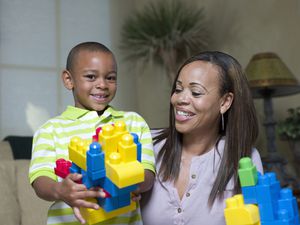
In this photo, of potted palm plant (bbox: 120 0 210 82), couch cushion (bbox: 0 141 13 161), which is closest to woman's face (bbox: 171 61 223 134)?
couch cushion (bbox: 0 141 13 161)

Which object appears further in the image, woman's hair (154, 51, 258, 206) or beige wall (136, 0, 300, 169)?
beige wall (136, 0, 300, 169)

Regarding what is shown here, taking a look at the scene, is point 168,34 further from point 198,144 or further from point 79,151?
point 79,151

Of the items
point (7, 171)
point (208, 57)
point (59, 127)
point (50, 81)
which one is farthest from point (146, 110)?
point (59, 127)

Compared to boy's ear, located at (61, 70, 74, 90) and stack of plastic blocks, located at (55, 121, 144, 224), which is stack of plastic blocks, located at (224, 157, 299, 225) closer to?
stack of plastic blocks, located at (55, 121, 144, 224)

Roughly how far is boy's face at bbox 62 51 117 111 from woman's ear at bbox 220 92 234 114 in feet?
1.18

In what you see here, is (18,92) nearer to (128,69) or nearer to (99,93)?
(128,69)

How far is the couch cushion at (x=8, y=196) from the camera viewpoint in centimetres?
150

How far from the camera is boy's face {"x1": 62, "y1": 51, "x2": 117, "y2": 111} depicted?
0.99 metres

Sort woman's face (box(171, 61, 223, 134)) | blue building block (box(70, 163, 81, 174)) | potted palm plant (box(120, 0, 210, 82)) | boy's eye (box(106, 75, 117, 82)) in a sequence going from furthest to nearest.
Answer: potted palm plant (box(120, 0, 210, 82)) < woman's face (box(171, 61, 223, 134)) < boy's eye (box(106, 75, 117, 82)) < blue building block (box(70, 163, 81, 174))

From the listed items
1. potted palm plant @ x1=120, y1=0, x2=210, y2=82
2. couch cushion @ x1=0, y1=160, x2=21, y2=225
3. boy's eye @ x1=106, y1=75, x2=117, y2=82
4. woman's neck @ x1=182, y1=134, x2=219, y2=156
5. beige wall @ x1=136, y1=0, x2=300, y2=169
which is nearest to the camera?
boy's eye @ x1=106, y1=75, x2=117, y2=82

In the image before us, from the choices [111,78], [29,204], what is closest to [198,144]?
[111,78]

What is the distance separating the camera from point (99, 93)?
997mm

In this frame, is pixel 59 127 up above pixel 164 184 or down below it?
above

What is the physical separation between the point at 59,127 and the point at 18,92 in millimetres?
1931
